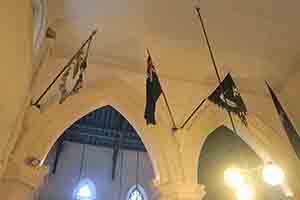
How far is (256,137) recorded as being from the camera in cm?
656

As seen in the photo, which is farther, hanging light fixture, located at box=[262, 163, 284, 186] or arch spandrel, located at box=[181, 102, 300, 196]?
arch spandrel, located at box=[181, 102, 300, 196]

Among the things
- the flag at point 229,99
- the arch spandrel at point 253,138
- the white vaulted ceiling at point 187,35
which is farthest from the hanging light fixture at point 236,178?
the white vaulted ceiling at point 187,35

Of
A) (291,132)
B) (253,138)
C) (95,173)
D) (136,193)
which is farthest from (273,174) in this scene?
(95,173)

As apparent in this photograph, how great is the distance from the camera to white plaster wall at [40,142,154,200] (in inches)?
475

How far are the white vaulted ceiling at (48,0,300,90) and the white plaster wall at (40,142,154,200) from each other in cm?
722

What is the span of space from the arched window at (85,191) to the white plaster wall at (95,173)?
5.6 inches

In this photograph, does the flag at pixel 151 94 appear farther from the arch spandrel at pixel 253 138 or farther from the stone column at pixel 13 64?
the stone column at pixel 13 64

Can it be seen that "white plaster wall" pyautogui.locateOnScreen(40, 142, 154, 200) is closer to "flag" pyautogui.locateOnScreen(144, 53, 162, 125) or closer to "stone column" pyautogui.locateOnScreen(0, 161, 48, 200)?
"stone column" pyautogui.locateOnScreen(0, 161, 48, 200)

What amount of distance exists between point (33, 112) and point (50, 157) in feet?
25.2

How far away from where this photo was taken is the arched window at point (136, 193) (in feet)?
41.5

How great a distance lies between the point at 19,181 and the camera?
4.78m

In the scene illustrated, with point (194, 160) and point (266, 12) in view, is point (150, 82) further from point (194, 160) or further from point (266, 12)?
point (266, 12)

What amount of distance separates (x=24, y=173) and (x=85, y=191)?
7.83 meters

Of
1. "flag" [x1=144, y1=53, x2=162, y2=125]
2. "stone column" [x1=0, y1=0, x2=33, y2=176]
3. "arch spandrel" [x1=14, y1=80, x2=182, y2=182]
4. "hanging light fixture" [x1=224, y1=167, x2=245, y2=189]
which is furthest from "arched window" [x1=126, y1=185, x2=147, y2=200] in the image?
"stone column" [x1=0, y1=0, x2=33, y2=176]
